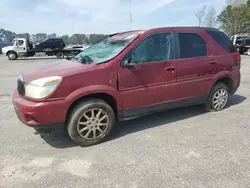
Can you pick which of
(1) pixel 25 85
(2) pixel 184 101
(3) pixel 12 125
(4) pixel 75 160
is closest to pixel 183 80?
(2) pixel 184 101

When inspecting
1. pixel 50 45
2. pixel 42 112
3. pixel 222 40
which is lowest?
pixel 42 112

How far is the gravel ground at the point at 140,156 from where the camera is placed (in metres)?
2.53

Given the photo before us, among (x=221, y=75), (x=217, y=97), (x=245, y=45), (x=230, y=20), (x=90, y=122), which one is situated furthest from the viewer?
(x=230, y=20)

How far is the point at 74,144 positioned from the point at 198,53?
112 inches

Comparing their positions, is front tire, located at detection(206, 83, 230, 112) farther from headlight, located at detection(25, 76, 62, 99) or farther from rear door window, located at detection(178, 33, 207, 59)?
headlight, located at detection(25, 76, 62, 99)

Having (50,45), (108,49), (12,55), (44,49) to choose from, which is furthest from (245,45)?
(12,55)

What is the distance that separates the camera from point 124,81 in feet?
11.3

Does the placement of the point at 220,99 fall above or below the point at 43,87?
below

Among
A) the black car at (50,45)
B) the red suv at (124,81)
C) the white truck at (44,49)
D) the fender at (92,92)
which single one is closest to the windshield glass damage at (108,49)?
the red suv at (124,81)

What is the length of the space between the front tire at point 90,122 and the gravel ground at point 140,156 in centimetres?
14

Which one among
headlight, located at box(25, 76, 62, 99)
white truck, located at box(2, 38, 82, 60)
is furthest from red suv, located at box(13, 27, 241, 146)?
white truck, located at box(2, 38, 82, 60)

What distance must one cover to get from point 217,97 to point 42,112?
3.58 metres

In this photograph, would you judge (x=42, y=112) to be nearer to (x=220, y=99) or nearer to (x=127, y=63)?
(x=127, y=63)

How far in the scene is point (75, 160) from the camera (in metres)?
2.98
